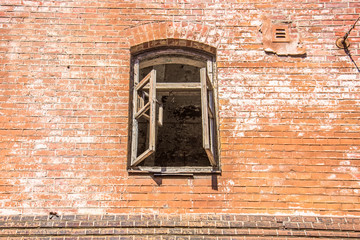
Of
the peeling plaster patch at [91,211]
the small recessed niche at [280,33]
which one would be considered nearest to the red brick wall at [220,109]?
the peeling plaster patch at [91,211]

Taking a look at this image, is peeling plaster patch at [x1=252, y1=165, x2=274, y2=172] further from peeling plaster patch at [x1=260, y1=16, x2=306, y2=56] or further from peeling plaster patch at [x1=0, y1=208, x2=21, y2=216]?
peeling plaster patch at [x1=0, y1=208, x2=21, y2=216]

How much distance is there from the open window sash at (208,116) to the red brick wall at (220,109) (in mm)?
159

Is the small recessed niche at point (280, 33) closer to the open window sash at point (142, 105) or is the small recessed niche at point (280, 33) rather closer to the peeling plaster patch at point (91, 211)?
the open window sash at point (142, 105)

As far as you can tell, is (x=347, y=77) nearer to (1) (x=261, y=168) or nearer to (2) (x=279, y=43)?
(2) (x=279, y=43)

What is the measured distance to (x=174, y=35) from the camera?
516 centimetres

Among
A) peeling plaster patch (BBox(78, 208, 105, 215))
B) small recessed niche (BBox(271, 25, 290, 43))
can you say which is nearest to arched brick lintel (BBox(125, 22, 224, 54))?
small recessed niche (BBox(271, 25, 290, 43))

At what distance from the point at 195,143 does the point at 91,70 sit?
426cm

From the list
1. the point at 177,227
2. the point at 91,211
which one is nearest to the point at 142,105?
the point at 91,211

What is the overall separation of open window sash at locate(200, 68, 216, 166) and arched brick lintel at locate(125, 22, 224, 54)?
1.86 feet

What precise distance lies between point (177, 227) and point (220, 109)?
1643 mm

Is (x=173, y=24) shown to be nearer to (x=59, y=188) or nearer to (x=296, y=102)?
(x=296, y=102)

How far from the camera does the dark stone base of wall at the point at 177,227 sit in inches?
167

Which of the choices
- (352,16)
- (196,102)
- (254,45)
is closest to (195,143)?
(196,102)

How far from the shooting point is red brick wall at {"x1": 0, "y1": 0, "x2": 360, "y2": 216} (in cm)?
446
